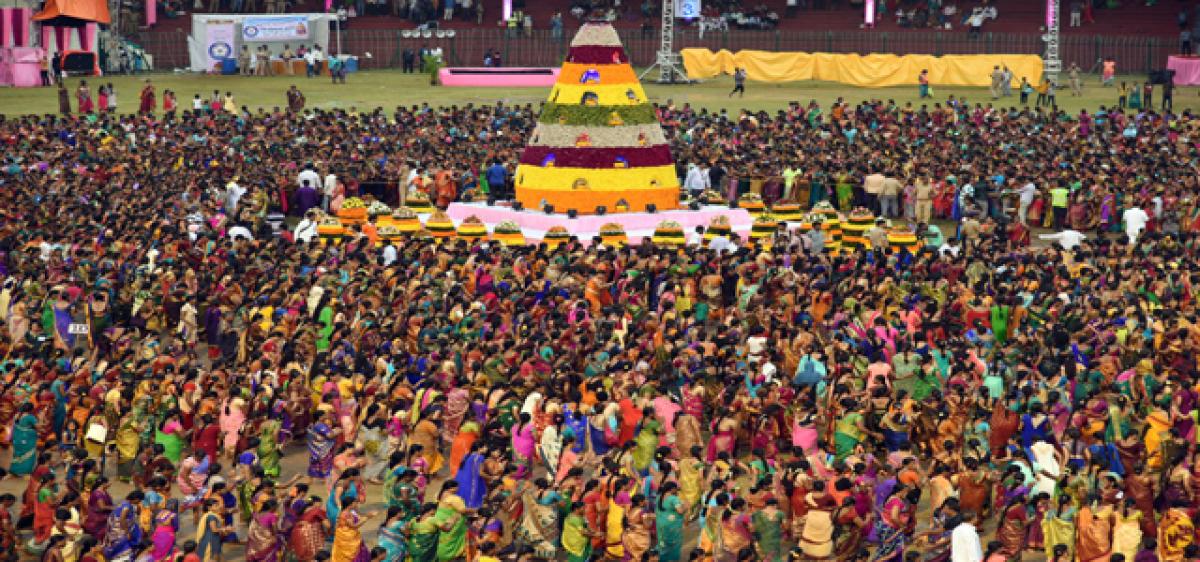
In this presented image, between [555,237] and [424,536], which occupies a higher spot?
[555,237]

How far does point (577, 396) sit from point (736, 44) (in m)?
42.5

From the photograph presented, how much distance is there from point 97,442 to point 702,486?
253 inches

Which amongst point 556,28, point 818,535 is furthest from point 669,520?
point 556,28

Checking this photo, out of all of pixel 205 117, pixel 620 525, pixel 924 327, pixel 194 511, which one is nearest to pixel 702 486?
pixel 620 525

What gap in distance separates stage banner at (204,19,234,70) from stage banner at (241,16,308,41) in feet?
1.62

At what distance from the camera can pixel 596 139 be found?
29.6 metres

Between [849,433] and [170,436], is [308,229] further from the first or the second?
[849,433]

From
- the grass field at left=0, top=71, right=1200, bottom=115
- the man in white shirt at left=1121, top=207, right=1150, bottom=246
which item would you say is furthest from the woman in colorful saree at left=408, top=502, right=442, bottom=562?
the grass field at left=0, top=71, right=1200, bottom=115

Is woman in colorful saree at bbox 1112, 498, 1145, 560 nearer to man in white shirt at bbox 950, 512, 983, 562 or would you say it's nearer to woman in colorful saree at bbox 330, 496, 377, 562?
man in white shirt at bbox 950, 512, 983, 562

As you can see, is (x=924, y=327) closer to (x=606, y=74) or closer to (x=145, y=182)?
(x=606, y=74)

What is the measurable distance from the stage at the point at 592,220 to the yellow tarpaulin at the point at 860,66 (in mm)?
24811

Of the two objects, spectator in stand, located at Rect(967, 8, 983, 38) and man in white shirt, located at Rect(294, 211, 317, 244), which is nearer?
man in white shirt, located at Rect(294, 211, 317, 244)

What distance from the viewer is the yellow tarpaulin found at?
53.6 meters

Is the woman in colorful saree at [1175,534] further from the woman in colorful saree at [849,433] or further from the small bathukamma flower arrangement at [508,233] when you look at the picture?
the small bathukamma flower arrangement at [508,233]
